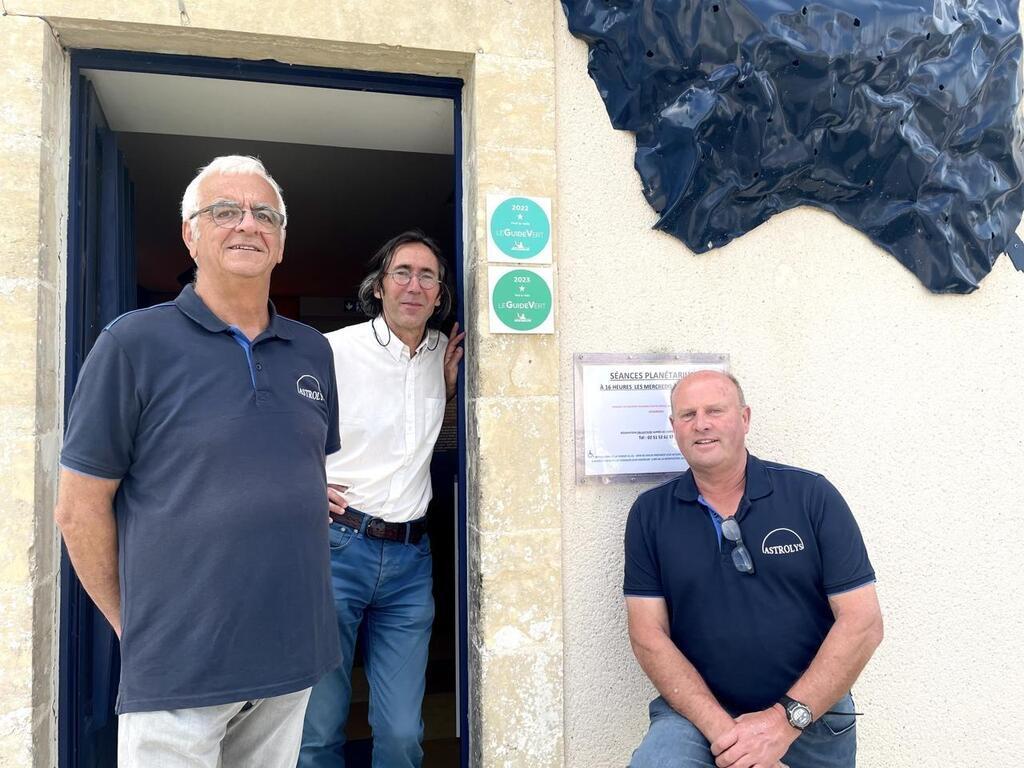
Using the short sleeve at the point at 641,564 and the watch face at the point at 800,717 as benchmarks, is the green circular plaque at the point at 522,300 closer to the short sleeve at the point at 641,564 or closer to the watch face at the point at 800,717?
the short sleeve at the point at 641,564

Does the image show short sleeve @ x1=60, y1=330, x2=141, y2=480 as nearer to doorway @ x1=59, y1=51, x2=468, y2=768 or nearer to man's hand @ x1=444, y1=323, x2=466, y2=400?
doorway @ x1=59, y1=51, x2=468, y2=768

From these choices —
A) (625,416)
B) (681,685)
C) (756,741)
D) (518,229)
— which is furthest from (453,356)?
(756,741)

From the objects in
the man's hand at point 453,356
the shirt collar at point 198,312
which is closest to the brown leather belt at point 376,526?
the man's hand at point 453,356

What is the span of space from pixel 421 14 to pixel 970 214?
2.17 m

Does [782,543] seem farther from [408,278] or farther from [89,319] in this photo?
[89,319]

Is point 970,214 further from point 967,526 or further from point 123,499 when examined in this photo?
point 123,499

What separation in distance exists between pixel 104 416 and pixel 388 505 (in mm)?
1074

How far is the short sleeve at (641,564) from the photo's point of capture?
220cm

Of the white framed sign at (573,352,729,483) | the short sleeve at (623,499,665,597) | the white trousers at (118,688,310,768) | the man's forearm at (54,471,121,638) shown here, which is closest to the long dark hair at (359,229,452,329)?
the white framed sign at (573,352,729,483)

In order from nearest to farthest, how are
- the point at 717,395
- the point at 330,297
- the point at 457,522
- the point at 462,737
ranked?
the point at 717,395
the point at 462,737
the point at 457,522
the point at 330,297

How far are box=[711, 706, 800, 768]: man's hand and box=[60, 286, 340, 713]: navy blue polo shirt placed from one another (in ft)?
3.67

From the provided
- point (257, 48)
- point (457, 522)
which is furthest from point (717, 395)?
point (257, 48)

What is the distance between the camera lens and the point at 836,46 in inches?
100

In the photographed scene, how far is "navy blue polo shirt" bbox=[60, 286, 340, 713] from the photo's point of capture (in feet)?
4.81
